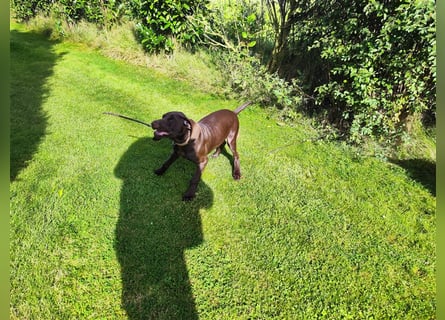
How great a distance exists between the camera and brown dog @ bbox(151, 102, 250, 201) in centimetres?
343

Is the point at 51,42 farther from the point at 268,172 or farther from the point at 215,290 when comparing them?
the point at 215,290

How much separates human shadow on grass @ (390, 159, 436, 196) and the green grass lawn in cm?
4

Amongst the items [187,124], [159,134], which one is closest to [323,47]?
[187,124]

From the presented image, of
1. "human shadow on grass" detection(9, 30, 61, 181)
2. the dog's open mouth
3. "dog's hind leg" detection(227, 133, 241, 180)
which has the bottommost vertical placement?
"human shadow on grass" detection(9, 30, 61, 181)

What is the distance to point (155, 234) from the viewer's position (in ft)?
11.8

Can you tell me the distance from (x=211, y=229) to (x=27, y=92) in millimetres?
7071

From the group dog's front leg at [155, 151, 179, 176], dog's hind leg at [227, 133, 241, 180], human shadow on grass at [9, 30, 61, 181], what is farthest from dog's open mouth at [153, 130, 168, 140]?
human shadow on grass at [9, 30, 61, 181]

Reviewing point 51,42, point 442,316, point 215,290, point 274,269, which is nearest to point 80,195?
point 215,290

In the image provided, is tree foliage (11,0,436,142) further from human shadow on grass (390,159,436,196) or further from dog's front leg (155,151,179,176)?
dog's front leg (155,151,179,176)

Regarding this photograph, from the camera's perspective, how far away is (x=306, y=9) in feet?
22.5

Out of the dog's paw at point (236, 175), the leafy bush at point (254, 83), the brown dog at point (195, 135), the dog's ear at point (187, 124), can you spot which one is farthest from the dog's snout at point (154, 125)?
the leafy bush at point (254, 83)

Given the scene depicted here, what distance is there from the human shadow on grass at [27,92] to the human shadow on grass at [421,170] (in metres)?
7.52

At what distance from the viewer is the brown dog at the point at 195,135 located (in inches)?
135

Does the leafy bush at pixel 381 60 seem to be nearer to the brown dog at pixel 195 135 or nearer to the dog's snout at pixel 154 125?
the brown dog at pixel 195 135
